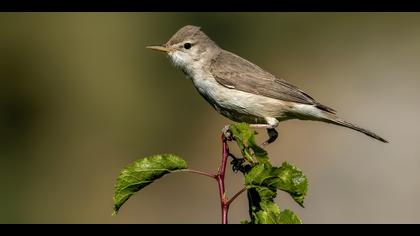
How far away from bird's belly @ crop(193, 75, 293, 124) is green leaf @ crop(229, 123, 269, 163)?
8.81 feet

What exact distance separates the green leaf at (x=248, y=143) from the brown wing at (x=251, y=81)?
2.87 meters

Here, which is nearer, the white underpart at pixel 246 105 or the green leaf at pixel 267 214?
the green leaf at pixel 267 214

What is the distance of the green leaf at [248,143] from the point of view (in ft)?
12.2

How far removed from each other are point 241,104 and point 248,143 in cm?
284

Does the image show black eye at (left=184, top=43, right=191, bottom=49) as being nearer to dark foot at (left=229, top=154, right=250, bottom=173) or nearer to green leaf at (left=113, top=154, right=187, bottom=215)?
dark foot at (left=229, top=154, right=250, bottom=173)

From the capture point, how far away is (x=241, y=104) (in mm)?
6547

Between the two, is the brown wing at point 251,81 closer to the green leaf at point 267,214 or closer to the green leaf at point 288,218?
the green leaf at point 267,214

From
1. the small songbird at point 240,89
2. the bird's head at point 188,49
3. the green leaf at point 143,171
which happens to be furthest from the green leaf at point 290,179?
the bird's head at point 188,49

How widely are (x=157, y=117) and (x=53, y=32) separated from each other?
7.98ft

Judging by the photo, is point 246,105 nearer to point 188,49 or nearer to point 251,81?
point 251,81

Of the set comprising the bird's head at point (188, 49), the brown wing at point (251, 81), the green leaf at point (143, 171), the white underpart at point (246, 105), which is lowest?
the green leaf at point (143, 171)

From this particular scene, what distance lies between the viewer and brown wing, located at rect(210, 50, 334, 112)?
6.73 metres

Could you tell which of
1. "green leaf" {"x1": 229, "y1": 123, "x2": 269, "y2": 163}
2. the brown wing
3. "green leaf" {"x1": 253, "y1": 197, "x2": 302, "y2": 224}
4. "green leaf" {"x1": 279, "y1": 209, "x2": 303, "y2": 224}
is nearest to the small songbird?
the brown wing

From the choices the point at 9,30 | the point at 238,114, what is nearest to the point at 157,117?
the point at 9,30
